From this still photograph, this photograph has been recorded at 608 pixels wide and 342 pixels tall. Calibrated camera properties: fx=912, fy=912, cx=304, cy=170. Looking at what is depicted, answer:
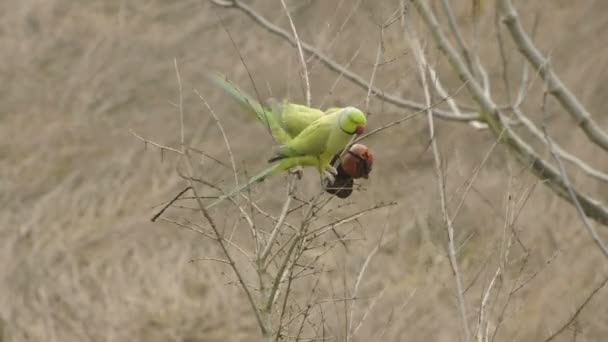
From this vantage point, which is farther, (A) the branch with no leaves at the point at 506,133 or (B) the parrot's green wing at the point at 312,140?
(A) the branch with no leaves at the point at 506,133

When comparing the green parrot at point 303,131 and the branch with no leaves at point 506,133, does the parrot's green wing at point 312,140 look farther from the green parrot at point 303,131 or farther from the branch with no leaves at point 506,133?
the branch with no leaves at point 506,133

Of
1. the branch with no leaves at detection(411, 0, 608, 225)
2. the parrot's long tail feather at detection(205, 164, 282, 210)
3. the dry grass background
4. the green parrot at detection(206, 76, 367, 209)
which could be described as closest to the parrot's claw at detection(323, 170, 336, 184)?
the green parrot at detection(206, 76, 367, 209)

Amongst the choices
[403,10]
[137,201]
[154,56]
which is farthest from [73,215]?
[403,10]

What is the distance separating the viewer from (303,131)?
6.54 ft

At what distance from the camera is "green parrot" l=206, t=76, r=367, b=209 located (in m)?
1.90

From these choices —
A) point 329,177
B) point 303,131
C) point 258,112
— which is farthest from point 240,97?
point 329,177

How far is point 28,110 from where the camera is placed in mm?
7613

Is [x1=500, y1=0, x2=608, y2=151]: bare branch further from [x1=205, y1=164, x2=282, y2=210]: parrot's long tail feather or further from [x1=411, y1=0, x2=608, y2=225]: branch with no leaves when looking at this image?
[x1=205, y1=164, x2=282, y2=210]: parrot's long tail feather

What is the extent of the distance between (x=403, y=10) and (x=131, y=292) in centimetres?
394

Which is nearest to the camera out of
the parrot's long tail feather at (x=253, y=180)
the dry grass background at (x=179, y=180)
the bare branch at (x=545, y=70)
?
the parrot's long tail feather at (x=253, y=180)

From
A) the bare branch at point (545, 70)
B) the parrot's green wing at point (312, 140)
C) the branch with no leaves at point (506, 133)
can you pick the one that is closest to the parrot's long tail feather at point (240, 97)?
the parrot's green wing at point (312, 140)

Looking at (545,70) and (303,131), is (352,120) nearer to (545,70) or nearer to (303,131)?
(303,131)

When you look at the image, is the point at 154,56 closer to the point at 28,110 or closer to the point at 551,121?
the point at 28,110

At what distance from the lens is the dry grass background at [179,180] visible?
17.5ft
